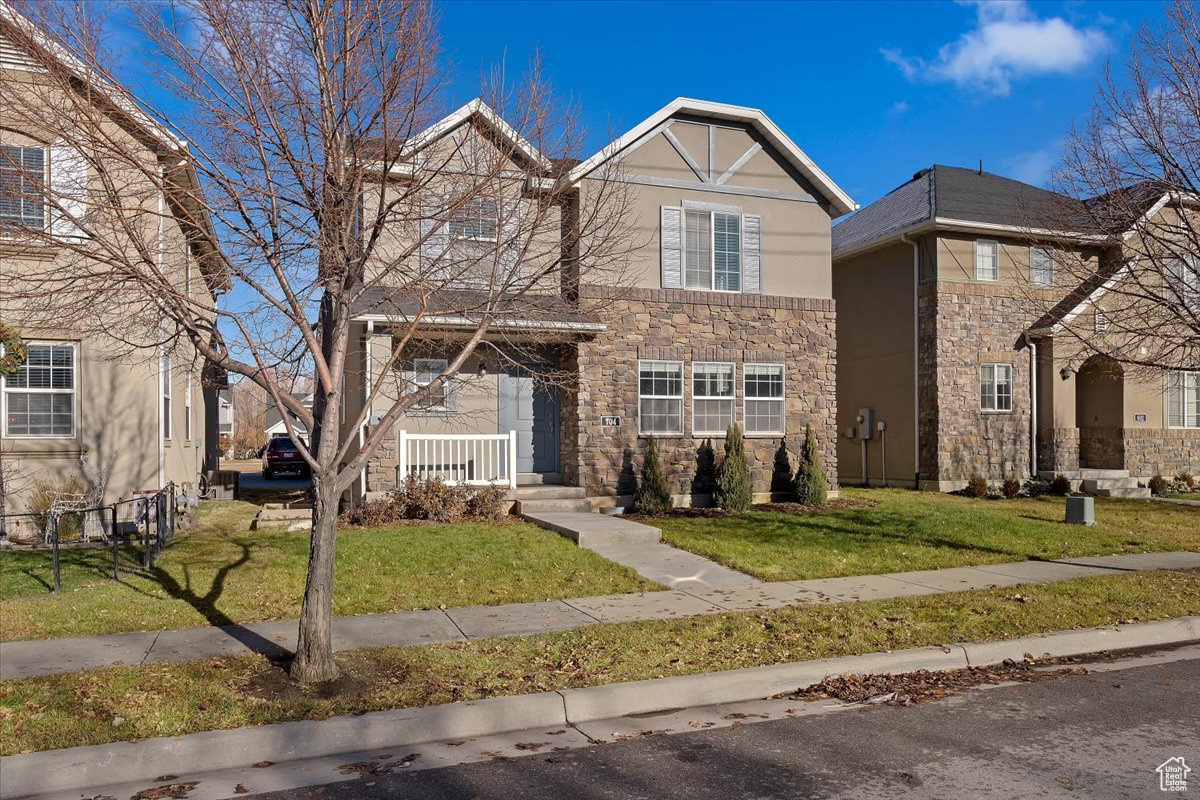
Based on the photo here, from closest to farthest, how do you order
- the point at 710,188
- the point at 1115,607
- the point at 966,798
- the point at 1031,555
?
the point at 966,798, the point at 1115,607, the point at 1031,555, the point at 710,188

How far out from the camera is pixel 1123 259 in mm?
10750

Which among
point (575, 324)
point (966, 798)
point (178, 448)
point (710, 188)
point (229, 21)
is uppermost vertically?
point (710, 188)

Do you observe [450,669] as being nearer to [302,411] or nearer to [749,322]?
[302,411]

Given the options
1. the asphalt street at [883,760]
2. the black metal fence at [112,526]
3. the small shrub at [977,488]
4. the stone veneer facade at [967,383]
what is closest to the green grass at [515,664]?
the asphalt street at [883,760]

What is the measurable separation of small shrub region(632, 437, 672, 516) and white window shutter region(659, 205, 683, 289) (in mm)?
3144

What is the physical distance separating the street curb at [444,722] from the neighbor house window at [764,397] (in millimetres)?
9766

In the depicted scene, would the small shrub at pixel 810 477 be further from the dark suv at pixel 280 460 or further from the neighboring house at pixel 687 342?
the dark suv at pixel 280 460

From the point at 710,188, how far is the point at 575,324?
13.9ft

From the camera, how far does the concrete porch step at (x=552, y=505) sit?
14562 millimetres

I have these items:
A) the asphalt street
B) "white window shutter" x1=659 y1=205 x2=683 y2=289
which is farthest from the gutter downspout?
the asphalt street

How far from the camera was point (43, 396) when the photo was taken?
505 inches

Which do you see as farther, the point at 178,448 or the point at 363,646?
the point at 178,448

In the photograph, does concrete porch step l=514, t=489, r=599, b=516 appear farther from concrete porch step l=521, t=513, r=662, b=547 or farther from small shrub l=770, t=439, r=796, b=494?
small shrub l=770, t=439, r=796, b=494

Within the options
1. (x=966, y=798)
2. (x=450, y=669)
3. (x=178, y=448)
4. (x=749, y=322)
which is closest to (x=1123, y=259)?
(x=749, y=322)
